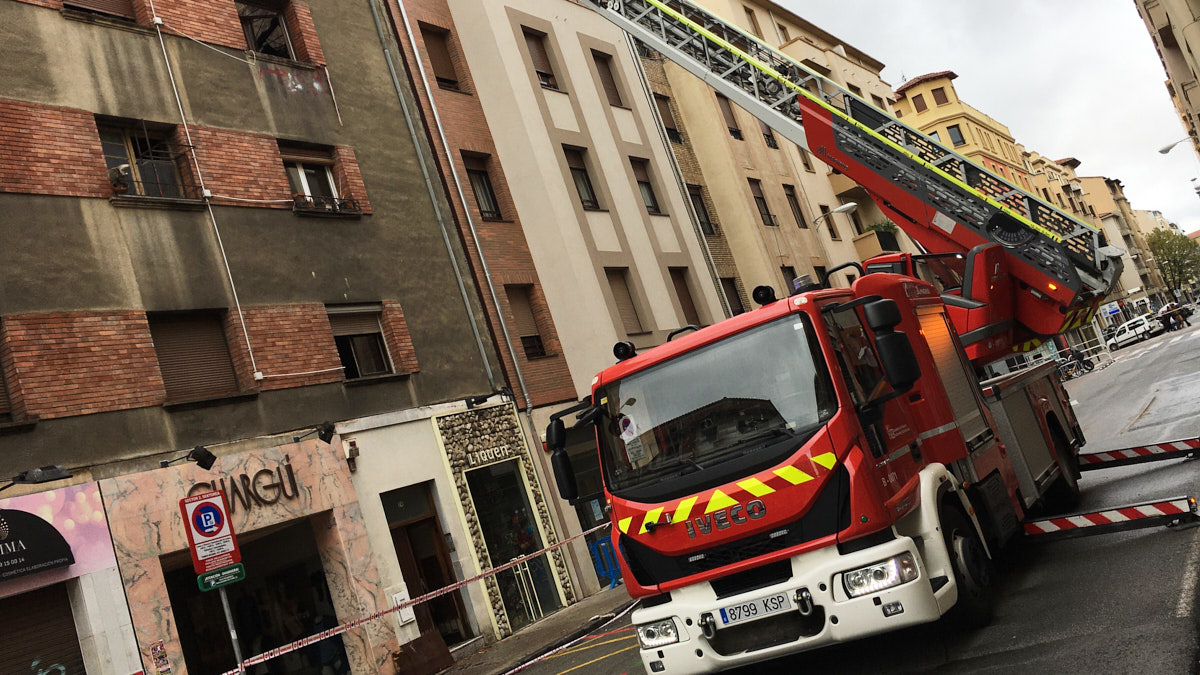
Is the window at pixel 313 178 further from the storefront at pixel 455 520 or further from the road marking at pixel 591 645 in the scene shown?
the road marking at pixel 591 645

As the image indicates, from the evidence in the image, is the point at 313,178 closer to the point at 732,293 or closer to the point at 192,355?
the point at 192,355

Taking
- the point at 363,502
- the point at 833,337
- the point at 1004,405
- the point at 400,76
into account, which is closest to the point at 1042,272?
the point at 1004,405

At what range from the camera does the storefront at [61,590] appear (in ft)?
34.9

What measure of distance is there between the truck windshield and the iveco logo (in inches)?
7.9

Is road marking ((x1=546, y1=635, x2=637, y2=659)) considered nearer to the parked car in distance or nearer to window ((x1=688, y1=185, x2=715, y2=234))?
window ((x1=688, y1=185, x2=715, y2=234))

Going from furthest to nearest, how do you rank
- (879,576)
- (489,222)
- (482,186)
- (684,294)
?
1. (684,294)
2. (482,186)
3. (489,222)
4. (879,576)

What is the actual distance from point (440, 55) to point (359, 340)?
8.18 m

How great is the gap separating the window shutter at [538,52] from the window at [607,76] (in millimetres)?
2211

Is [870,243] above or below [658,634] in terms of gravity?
above

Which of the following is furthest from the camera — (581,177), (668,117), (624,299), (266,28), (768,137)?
(768,137)

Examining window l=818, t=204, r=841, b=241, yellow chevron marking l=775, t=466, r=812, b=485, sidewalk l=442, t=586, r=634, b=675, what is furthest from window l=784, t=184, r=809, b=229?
yellow chevron marking l=775, t=466, r=812, b=485

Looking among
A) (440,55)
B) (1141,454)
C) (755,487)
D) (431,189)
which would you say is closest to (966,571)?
(755,487)

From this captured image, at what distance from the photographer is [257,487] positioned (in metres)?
13.4

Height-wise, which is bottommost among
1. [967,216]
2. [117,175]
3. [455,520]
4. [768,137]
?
[455,520]
